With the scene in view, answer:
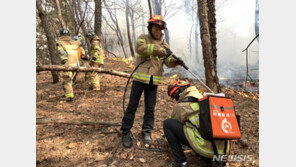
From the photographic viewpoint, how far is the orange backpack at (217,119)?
6.82 ft

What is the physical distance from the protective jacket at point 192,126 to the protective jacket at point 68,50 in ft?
15.4

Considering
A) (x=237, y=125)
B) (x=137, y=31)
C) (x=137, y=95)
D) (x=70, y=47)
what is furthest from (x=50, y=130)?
(x=137, y=31)

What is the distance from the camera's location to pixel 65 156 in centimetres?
293

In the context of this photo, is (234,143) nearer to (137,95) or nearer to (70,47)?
(137,95)

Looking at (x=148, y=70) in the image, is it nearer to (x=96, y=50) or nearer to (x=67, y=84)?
(x=67, y=84)

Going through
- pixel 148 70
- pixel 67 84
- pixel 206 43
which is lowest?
pixel 67 84

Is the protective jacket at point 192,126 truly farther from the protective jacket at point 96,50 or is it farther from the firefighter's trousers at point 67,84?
the protective jacket at point 96,50

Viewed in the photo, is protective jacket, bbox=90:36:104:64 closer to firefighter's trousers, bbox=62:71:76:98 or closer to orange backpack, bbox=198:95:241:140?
firefighter's trousers, bbox=62:71:76:98

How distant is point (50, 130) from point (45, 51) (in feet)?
47.9

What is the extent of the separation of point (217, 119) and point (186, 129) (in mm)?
519

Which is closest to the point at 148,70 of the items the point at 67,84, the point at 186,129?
the point at 186,129

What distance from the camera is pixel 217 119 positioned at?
82.8 inches

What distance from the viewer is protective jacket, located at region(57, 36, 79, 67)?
224 inches

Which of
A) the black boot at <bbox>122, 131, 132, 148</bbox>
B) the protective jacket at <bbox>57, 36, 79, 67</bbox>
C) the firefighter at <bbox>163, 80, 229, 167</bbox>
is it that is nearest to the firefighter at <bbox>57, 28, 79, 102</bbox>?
the protective jacket at <bbox>57, 36, 79, 67</bbox>
